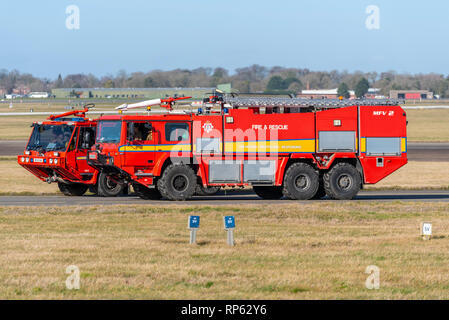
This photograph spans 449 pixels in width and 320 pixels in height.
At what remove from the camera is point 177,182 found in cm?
2439

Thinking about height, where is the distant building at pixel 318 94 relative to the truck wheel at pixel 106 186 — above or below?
above

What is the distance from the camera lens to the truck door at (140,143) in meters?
24.2

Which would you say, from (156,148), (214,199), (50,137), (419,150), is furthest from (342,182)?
(419,150)

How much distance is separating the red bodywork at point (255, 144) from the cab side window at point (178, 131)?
0.03m

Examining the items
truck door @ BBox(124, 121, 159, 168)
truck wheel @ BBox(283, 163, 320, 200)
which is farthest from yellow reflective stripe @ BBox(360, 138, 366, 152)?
truck door @ BBox(124, 121, 159, 168)

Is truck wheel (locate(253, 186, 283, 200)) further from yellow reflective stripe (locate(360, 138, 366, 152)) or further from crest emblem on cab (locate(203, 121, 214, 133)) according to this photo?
yellow reflective stripe (locate(360, 138, 366, 152))

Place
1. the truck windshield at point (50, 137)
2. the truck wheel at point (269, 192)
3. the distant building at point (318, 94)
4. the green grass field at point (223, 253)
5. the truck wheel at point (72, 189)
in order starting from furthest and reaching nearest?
the distant building at point (318, 94) < the truck wheel at point (72, 189) < the truck wheel at point (269, 192) < the truck windshield at point (50, 137) < the green grass field at point (223, 253)

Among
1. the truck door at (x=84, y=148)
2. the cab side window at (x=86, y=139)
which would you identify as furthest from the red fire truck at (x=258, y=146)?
the cab side window at (x=86, y=139)

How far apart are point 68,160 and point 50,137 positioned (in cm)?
122

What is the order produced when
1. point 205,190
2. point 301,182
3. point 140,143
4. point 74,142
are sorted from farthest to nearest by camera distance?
point 205,190 < point 74,142 < point 301,182 < point 140,143

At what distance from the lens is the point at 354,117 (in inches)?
983

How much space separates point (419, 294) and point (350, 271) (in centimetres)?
178

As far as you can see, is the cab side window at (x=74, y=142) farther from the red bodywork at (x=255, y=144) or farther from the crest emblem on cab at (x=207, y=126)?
the crest emblem on cab at (x=207, y=126)

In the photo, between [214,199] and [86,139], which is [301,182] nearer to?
[214,199]
